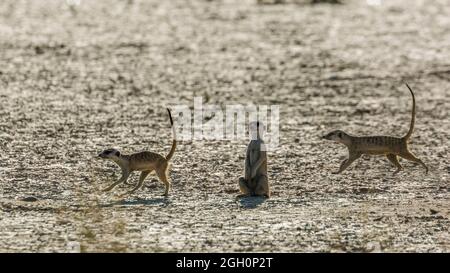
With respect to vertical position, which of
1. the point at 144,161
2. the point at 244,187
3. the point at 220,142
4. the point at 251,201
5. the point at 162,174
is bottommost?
the point at 251,201

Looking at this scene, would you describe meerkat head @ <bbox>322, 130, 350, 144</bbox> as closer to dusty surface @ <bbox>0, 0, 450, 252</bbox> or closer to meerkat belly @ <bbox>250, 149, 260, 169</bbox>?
dusty surface @ <bbox>0, 0, 450, 252</bbox>

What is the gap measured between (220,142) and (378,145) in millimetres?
2244

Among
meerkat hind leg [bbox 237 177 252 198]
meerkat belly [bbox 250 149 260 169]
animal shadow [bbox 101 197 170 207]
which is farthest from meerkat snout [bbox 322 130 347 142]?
animal shadow [bbox 101 197 170 207]

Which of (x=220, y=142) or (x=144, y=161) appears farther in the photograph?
(x=220, y=142)

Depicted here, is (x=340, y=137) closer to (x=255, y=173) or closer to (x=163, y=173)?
(x=255, y=173)

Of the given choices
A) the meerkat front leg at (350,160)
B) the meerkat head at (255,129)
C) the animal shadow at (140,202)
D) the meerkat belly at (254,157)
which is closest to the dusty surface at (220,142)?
the animal shadow at (140,202)

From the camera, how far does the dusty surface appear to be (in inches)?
351

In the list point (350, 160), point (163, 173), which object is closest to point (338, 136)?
point (350, 160)

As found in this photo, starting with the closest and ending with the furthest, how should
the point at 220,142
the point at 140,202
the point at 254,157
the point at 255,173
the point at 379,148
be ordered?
the point at 140,202 → the point at 255,173 → the point at 254,157 → the point at 379,148 → the point at 220,142

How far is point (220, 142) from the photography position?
13023 mm

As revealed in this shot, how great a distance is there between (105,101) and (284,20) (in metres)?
12.2
